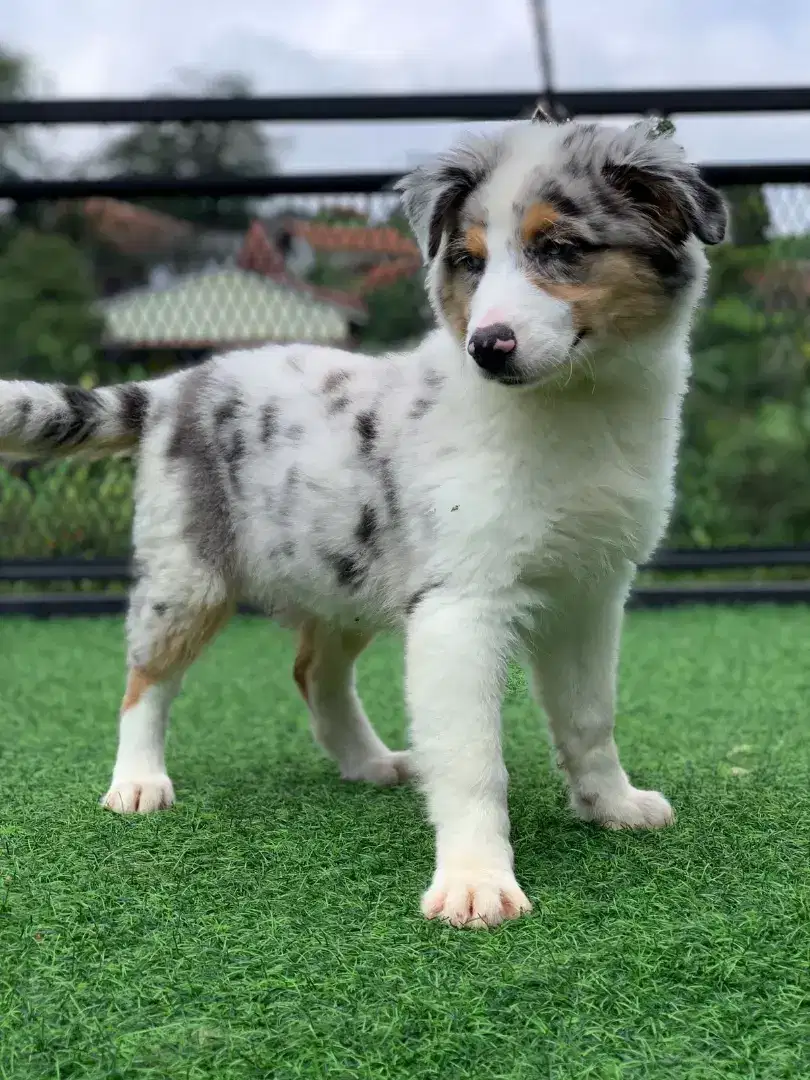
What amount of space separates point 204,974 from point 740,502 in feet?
17.6

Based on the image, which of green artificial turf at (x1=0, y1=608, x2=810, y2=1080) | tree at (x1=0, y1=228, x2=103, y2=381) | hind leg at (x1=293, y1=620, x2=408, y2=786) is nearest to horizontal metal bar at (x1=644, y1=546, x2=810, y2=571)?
green artificial turf at (x1=0, y1=608, x2=810, y2=1080)

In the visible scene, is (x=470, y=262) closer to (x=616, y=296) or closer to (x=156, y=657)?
(x=616, y=296)

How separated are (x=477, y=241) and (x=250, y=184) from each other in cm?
409

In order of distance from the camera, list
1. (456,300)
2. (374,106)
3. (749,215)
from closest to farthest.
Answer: (456,300)
(374,106)
(749,215)

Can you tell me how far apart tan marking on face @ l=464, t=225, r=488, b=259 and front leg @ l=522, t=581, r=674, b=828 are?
82 centimetres

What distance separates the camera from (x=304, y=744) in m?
3.64

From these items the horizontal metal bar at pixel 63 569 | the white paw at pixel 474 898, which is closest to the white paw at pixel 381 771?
the white paw at pixel 474 898

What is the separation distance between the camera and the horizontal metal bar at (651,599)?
5.98 metres

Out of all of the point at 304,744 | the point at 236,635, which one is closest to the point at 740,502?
the point at 236,635

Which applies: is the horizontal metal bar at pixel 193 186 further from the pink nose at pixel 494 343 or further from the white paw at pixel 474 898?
the white paw at pixel 474 898

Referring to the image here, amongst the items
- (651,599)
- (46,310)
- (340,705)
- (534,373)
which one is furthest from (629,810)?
(46,310)

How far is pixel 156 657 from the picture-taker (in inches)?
113

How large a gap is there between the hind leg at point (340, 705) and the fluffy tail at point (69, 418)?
77cm

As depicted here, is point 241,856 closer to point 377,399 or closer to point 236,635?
point 377,399
